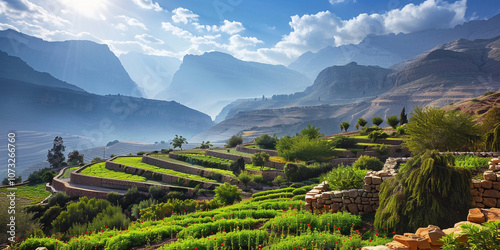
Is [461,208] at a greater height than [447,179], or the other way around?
[447,179]

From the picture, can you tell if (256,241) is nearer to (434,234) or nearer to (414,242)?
(414,242)

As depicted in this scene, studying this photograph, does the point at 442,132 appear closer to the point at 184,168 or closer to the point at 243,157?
the point at 243,157

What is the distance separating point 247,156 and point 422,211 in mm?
39576

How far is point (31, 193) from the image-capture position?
1623 inches

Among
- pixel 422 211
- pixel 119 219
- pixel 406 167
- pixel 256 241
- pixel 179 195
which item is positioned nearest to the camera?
pixel 256 241

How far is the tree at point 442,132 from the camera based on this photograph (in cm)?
2480

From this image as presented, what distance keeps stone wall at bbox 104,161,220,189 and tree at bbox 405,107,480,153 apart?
2202cm

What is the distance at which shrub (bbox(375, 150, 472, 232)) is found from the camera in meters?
9.16

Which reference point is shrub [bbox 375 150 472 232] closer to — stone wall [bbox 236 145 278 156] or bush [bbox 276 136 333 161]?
bush [bbox 276 136 333 161]

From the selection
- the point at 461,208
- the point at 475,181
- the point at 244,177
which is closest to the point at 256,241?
the point at 461,208

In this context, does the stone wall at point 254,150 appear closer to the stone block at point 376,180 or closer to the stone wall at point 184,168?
the stone wall at point 184,168

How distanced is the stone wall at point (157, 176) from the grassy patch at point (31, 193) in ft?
32.6

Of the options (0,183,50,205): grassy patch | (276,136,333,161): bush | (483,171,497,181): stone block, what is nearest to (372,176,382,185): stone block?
(483,171,497,181): stone block

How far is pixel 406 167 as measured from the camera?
10.4 meters
